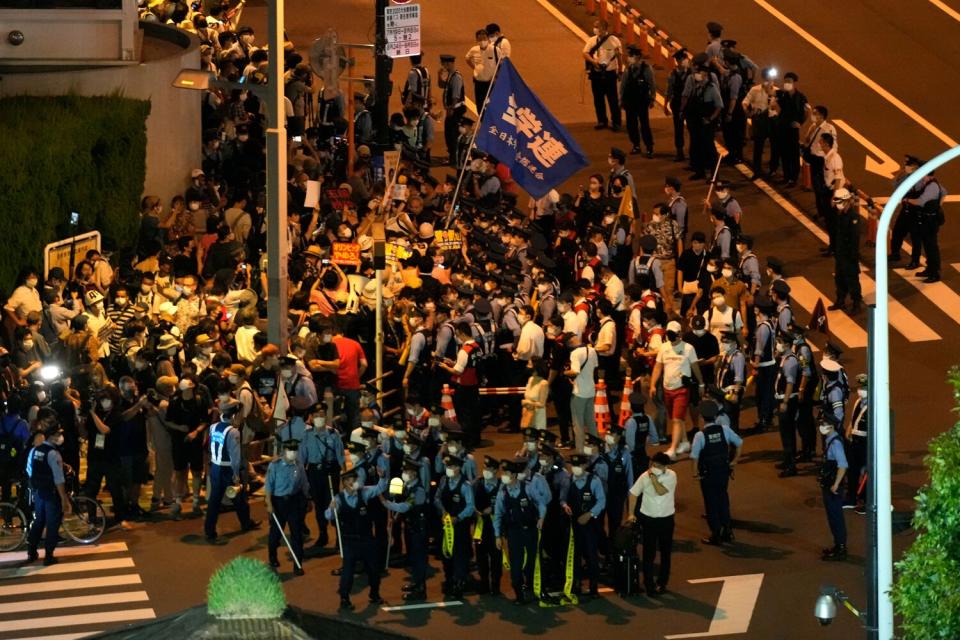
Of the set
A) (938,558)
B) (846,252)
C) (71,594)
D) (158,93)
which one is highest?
(158,93)

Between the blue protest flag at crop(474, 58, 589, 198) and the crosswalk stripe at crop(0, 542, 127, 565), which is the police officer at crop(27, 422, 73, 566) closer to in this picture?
the crosswalk stripe at crop(0, 542, 127, 565)

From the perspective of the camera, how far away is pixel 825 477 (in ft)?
63.5

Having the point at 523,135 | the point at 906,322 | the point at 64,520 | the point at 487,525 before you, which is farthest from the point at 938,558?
the point at 906,322

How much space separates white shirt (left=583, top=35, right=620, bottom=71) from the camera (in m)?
34.7

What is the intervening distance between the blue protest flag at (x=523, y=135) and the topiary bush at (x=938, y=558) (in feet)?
49.0

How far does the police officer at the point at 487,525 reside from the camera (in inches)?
739

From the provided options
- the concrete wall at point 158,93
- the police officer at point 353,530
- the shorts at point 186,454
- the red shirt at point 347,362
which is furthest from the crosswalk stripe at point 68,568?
the concrete wall at point 158,93

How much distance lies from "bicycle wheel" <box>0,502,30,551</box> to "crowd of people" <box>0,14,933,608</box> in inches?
16.7

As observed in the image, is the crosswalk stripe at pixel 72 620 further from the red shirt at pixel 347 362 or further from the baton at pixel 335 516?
the red shirt at pixel 347 362

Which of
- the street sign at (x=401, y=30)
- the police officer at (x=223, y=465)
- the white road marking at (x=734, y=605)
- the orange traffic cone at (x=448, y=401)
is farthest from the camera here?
the street sign at (x=401, y=30)

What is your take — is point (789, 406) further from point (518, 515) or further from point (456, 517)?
point (456, 517)

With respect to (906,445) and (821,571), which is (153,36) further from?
(821,571)

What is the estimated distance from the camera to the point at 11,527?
20297mm

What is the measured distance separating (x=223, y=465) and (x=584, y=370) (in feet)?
16.2
